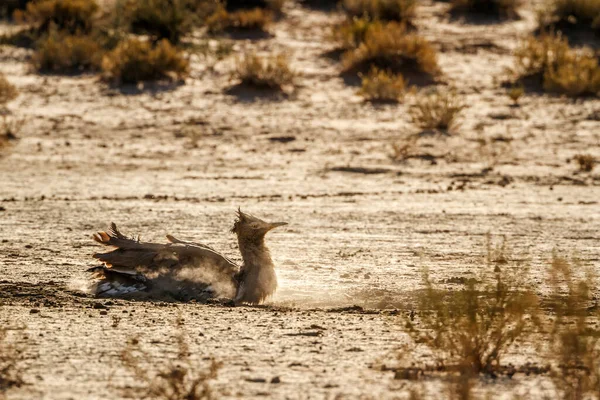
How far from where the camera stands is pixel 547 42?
63.5 ft

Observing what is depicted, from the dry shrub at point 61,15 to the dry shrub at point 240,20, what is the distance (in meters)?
2.29

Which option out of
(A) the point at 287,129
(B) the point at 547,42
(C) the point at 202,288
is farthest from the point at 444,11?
(C) the point at 202,288

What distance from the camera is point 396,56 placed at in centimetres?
1939

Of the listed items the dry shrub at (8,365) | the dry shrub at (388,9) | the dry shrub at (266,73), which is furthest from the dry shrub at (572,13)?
the dry shrub at (8,365)

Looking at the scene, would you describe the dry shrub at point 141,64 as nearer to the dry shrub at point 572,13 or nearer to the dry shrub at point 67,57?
the dry shrub at point 67,57

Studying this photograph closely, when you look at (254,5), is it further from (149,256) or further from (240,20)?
(149,256)

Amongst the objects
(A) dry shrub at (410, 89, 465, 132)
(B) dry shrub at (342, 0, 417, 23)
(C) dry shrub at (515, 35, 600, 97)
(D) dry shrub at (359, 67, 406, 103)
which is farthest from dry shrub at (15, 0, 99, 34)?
(C) dry shrub at (515, 35, 600, 97)

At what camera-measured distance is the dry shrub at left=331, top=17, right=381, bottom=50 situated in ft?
65.8

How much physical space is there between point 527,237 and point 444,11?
43.1 ft

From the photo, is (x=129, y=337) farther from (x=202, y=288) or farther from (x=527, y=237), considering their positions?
(x=527, y=237)

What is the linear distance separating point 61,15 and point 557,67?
354 inches

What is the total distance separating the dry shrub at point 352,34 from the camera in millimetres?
20062

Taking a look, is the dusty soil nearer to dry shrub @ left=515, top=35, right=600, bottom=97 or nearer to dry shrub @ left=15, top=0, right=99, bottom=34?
dry shrub @ left=515, top=35, right=600, bottom=97

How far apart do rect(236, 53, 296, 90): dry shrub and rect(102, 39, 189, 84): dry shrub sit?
107 centimetres
